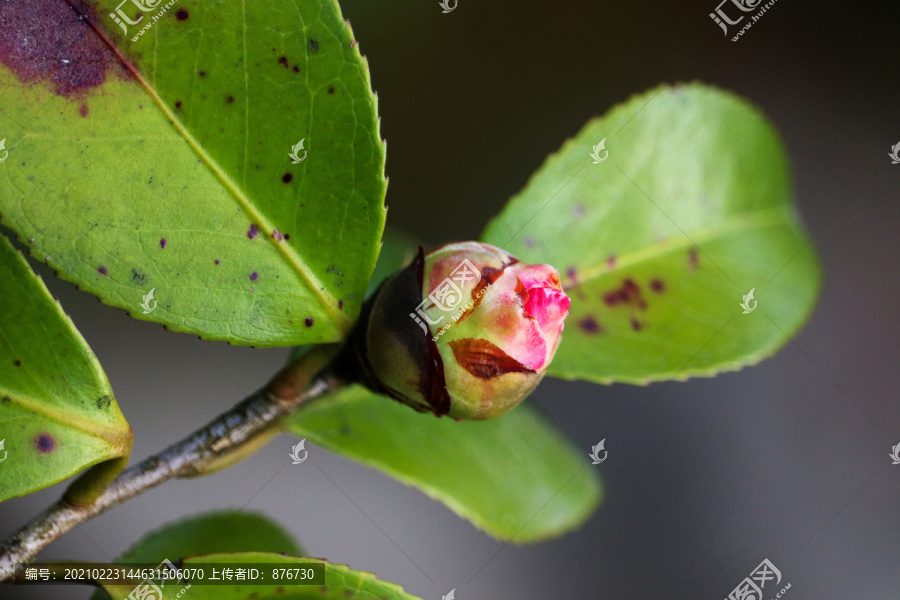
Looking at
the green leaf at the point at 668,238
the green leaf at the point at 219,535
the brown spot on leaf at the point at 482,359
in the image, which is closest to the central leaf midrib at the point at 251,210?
the brown spot on leaf at the point at 482,359

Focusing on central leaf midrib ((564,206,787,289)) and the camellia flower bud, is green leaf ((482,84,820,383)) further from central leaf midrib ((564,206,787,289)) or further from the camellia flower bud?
the camellia flower bud

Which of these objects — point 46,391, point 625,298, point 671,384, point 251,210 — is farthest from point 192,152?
point 671,384

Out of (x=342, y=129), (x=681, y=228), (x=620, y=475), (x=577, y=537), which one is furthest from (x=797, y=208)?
(x=577, y=537)

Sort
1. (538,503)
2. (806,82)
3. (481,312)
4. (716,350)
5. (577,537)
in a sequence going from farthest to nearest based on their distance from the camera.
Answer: (806,82) < (577,537) < (538,503) < (716,350) < (481,312)

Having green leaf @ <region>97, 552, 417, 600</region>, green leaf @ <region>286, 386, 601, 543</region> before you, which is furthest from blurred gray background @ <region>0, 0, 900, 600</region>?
green leaf @ <region>97, 552, 417, 600</region>

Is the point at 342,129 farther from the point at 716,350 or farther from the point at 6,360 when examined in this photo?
the point at 716,350

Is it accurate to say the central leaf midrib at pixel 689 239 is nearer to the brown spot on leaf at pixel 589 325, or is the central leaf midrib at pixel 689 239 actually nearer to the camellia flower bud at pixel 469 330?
the brown spot on leaf at pixel 589 325
